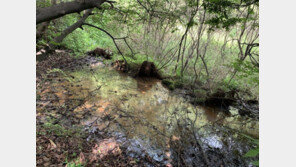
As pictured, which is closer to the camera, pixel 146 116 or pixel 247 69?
pixel 247 69

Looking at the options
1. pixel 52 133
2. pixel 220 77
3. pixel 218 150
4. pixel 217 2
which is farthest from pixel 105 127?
pixel 220 77

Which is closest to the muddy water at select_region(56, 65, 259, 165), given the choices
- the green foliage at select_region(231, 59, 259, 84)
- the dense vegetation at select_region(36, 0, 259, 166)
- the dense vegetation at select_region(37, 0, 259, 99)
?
the dense vegetation at select_region(36, 0, 259, 166)

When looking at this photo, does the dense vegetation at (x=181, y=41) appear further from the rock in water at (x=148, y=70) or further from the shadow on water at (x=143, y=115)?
the shadow on water at (x=143, y=115)

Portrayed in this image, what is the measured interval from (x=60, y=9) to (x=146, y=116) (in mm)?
3158

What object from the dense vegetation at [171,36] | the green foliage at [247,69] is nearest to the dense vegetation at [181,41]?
the dense vegetation at [171,36]

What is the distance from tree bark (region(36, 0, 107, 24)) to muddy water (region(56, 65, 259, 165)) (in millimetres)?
2193

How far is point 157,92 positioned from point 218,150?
3.27m

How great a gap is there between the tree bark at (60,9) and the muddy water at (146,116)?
219 cm

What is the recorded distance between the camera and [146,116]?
14.4 feet

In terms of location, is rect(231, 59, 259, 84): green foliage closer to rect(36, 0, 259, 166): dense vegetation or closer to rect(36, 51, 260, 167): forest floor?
rect(36, 0, 259, 166): dense vegetation

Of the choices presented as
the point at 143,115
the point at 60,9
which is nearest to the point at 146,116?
the point at 143,115

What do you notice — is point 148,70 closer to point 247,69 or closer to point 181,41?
point 181,41

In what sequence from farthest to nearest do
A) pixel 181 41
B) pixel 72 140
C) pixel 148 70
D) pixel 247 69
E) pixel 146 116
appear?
pixel 148 70 → pixel 181 41 → pixel 146 116 → pixel 247 69 → pixel 72 140

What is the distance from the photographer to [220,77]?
730cm
